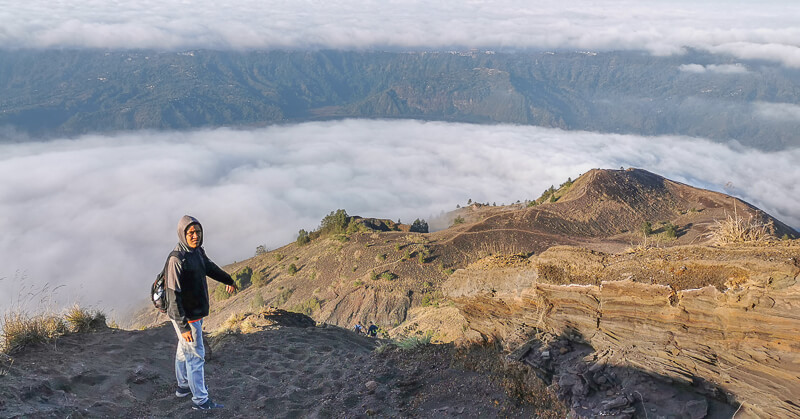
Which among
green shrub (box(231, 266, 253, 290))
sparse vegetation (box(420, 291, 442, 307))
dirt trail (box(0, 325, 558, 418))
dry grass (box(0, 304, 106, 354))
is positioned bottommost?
green shrub (box(231, 266, 253, 290))

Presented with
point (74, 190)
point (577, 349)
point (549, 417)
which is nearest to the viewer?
point (549, 417)

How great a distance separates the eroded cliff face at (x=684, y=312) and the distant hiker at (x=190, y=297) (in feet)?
12.6

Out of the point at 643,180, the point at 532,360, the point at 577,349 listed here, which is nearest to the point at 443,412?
the point at 532,360

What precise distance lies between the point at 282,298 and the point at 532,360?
24319mm

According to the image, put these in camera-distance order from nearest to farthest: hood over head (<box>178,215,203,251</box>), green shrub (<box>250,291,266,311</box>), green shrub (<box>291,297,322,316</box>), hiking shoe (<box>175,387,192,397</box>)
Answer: hood over head (<box>178,215,203,251</box>)
hiking shoe (<box>175,387,192,397</box>)
green shrub (<box>291,297,322,316</box>)
green shrub (<box>250,291,266,311</box>)

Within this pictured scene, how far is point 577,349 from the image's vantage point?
556 cm

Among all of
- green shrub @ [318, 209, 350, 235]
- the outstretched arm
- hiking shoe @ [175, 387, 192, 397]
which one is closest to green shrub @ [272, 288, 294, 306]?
green shrub @ [318, 209, 350, 235]

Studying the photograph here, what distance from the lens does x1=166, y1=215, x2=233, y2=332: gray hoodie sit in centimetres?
575

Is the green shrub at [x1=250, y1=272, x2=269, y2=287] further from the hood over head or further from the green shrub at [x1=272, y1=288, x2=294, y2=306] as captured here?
the hood over head

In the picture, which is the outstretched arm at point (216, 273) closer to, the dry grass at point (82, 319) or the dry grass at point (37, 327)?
the dry grass at point (37, 327)

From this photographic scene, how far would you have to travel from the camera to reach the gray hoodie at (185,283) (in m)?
5.75

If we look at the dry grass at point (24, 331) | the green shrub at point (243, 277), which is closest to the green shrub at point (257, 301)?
the green shrub at point (243, 277)

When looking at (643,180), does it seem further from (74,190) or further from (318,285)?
(74,190)

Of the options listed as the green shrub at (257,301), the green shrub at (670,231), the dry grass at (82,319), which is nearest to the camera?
the dry grass at (82,319)
